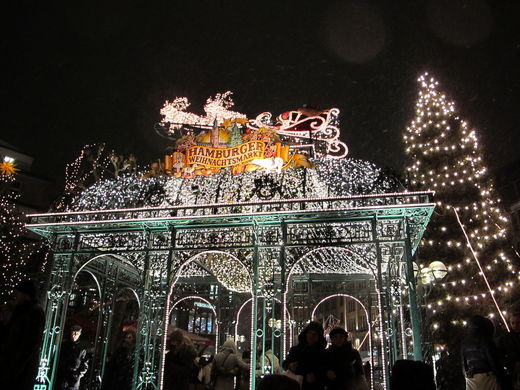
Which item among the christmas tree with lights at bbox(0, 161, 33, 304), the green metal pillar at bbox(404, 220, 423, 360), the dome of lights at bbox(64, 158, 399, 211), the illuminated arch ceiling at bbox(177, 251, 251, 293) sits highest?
the christmas tree with lights at bbox(0, 161, 33, 304)

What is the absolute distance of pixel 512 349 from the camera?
21.5ft

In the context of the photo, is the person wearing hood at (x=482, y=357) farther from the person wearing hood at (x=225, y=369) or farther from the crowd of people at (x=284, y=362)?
the person wearing hood at (x=225, y=369)

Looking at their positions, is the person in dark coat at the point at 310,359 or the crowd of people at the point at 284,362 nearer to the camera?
the crowd of people at the point at 284,362

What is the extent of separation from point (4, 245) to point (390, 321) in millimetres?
19866

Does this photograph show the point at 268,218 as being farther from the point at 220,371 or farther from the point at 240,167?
the point at 220,371

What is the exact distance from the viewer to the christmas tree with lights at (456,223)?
18234 mm

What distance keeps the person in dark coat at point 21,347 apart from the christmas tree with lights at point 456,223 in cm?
1528

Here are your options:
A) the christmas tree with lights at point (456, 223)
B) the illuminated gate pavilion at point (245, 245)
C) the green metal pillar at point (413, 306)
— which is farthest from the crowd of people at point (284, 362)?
the christmas tree with lights at point (456, 223)

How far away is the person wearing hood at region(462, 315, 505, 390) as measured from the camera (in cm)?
647

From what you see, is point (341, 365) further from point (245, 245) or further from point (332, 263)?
point (332, 263)

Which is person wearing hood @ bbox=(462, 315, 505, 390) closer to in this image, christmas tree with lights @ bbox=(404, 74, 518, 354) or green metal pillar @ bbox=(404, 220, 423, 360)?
green metal pillar @ bbox=(404, 220, 423, 360)

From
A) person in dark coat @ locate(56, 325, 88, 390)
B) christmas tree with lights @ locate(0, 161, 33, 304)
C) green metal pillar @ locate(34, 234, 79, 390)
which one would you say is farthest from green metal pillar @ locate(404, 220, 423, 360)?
christmas tree with lights @ locate(0, 161, 33, 304)

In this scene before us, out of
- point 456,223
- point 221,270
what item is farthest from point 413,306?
point 456,223

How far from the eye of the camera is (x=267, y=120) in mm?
13984
